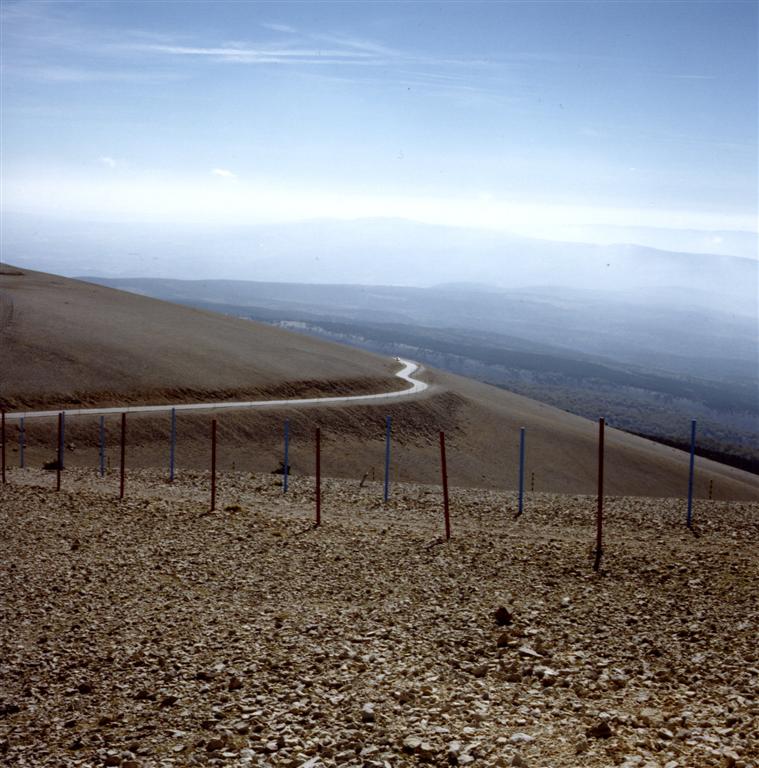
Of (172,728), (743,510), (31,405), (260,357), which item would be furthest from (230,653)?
(260,357)

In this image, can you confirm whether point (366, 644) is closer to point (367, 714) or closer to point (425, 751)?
point (367, 714)

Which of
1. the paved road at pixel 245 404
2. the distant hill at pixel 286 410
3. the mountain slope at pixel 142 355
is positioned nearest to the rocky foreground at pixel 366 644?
the paved road at pixel 245 404

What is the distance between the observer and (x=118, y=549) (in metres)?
15.4

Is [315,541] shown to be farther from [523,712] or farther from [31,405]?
[31,405]

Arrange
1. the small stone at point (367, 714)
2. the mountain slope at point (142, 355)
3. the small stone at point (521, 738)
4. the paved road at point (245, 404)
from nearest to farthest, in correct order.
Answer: the small stone at point (521, 738)
the small stone at point (367, 714)
the paved road at point (245, 404)
the mountain slope at point (142, 355)

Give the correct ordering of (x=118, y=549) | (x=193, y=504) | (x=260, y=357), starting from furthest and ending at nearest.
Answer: (x=260, y=357) → (x=193, y=504) → (x=118, y=549)

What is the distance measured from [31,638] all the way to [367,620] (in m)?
4.26

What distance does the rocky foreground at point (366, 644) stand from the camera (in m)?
7.91

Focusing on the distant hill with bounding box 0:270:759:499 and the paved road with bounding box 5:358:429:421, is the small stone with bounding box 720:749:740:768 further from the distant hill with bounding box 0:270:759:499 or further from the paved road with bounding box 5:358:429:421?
the distant hill with bounding box 0:270:759:499

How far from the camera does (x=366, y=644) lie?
10.7m

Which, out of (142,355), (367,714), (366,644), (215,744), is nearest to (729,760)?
(367,714)

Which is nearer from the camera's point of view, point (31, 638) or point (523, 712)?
point (523, 712)

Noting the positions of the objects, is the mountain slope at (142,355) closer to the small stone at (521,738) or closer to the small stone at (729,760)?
the small stone at (521,738)

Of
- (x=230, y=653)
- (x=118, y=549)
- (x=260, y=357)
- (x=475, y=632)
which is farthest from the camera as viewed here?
(x=260, y=357)
